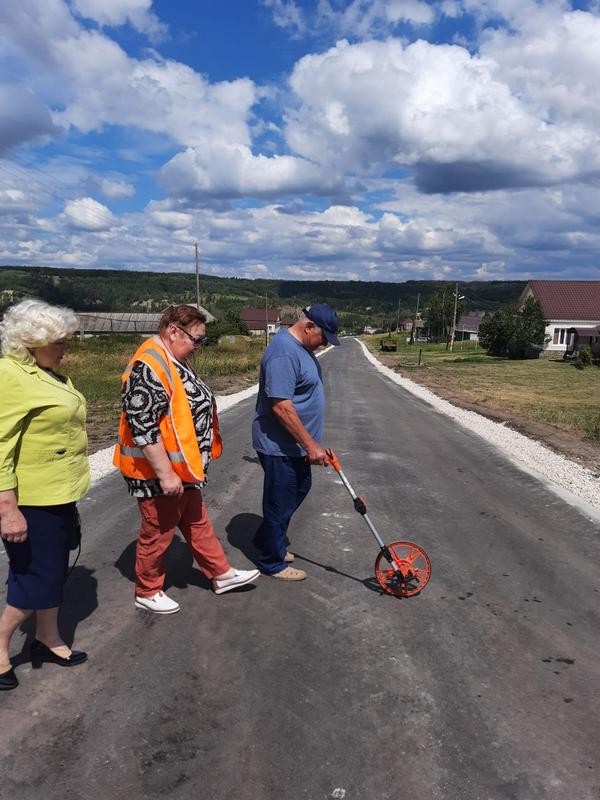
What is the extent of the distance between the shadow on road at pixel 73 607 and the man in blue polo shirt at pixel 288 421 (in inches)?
47.9

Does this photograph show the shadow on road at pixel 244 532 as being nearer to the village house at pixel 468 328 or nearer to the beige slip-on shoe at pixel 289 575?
the beige slip-on shoe at pixel 289 575

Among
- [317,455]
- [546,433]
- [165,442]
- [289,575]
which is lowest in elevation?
[546,433]

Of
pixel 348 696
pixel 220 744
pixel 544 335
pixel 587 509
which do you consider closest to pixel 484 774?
pixel 348 696

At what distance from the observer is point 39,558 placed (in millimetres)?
2826

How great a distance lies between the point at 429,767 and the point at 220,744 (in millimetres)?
912

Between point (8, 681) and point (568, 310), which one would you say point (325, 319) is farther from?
point (568, 310)

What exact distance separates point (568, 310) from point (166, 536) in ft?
176

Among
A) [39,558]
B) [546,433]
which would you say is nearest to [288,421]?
[39,558]

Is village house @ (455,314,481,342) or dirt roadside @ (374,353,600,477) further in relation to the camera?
village house @ (455,314,481,342)

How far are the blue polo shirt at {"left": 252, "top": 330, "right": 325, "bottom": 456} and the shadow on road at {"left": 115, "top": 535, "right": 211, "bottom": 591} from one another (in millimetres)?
1068

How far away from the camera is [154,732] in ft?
8.53

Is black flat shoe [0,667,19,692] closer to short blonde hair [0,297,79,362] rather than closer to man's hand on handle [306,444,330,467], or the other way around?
short blonde hair [0,297,79,362]

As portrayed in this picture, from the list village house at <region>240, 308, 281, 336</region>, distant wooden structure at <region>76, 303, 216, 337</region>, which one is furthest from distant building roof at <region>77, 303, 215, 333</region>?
village house at <region>240, 308, 281, 336</region>

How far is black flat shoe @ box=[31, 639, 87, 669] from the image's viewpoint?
3072 mm
